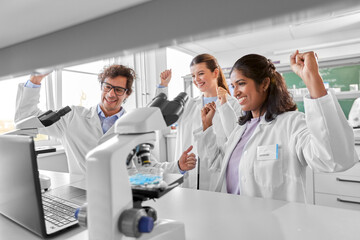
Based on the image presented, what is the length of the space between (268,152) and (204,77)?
3.73 feet

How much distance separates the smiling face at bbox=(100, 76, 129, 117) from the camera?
202 centimetres

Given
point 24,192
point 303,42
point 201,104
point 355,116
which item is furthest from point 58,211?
point 303,42

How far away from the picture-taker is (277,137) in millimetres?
1429

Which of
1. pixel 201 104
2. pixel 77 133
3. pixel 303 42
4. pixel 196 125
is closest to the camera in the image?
pixel 77 133

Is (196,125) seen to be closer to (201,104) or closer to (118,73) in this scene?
(201,104)

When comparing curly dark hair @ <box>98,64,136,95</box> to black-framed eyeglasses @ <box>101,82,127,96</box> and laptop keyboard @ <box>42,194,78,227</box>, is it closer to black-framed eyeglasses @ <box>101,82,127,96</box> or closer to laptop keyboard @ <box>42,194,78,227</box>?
black-framed eyeglasses @ <box>101,82,127,96</box>

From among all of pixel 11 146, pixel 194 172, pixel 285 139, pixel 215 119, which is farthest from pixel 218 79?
pixel 11 146

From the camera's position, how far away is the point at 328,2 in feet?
0.53

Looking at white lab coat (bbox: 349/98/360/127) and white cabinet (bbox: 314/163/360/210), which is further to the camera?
white lab coat (bbox: 349/98/360/127)

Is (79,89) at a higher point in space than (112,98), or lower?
higher

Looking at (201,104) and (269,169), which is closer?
(269,169)

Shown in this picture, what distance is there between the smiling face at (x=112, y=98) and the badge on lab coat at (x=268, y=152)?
3.92 ft

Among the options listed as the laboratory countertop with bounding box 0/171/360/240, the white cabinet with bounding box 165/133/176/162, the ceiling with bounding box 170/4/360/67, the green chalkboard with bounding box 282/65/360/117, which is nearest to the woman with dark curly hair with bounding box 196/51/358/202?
the laboratory countertop with bounding box 0/171/360/240

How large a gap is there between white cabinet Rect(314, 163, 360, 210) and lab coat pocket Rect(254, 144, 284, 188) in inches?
58.7
